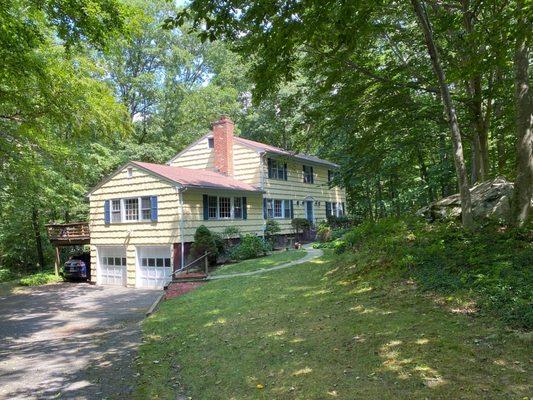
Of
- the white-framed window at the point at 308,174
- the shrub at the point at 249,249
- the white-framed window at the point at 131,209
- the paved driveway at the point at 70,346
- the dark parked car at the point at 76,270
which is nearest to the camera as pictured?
the paved driveway at the point at 70,346

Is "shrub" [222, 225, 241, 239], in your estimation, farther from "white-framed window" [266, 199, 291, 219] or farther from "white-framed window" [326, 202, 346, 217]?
"white-framed window" [326, 202, 346, 217]

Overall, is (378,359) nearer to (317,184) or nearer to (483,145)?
(483,145)

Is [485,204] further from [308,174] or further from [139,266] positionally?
[308,174]

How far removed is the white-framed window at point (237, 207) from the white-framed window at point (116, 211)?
251 inches

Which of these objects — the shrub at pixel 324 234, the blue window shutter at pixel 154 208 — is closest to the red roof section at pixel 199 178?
the blue window shutter at pixel 154 208

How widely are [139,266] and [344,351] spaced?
19.5 metres

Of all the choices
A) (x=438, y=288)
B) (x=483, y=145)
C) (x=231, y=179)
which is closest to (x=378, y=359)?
(x=438, y=288)

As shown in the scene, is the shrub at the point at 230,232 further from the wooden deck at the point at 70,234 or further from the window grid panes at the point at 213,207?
the wooden deck at the point at 70,234

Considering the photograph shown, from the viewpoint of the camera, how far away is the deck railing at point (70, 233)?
85.0ft

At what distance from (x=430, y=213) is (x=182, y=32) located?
36.6 metres

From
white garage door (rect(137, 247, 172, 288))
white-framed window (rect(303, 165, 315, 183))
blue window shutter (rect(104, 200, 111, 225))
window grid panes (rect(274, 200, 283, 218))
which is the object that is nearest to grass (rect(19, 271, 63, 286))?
blue window shutter (rect(104, 200, 111, 225))

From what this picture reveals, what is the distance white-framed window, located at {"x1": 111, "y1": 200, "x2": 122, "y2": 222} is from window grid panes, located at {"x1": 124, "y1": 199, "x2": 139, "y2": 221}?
0.48 m

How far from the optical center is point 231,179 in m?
25.7

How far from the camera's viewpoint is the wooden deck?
25906mm
